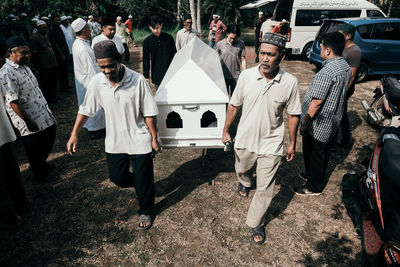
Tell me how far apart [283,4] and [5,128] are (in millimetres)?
15635

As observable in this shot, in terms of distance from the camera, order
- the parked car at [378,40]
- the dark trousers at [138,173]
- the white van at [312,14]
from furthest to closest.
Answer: the white van at [312,14] < the parked car at [378,40] < the dark trousers at [138,173]

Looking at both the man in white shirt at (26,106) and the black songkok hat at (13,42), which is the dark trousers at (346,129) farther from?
the black songkok hat at (13,42)

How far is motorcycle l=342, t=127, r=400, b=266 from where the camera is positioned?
1928 mm

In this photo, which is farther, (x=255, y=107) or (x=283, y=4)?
(x=283, y=4)

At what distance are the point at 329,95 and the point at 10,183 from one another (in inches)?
143

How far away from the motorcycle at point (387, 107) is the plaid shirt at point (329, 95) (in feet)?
7.14

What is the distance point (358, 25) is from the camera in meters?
7.60

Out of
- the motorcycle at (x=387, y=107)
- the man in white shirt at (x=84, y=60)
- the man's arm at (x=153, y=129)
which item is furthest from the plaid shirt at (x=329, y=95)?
the man in white shirt at (x=84, y=60)

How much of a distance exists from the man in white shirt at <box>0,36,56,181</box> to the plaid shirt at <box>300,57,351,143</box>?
3.20 metres

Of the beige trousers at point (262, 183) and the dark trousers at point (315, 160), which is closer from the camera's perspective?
the beige trousers at point (262, 183)

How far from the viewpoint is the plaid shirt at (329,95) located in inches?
114

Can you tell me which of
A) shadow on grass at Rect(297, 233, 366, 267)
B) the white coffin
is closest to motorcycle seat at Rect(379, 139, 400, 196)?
shadow on grass at Rect(297, 233, 366, 267)

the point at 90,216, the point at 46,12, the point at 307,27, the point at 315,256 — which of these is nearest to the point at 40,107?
the point at 90,216

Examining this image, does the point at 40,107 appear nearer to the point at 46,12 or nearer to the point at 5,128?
the point at 5,128
